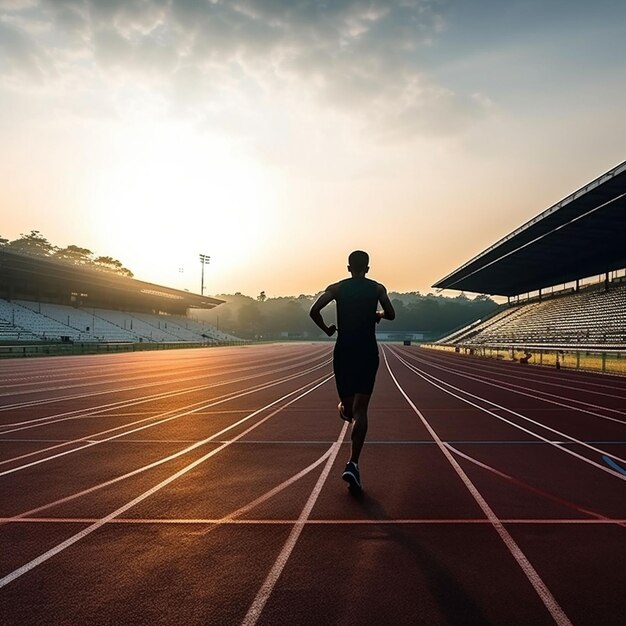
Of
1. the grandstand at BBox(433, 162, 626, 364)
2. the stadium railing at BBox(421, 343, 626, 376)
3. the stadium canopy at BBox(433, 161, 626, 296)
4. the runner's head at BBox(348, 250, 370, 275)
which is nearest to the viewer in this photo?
the runner's head at BBox(348, 250, 370, 275)

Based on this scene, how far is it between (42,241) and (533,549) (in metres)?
107

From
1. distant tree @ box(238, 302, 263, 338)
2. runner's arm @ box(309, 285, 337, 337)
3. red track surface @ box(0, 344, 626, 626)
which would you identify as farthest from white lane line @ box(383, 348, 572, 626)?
distant tree @ box(238, 302, 263, 338)

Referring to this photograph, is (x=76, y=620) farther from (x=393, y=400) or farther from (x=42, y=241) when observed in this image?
(x=42, y=241)

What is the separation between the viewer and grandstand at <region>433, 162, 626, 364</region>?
28.1 metres

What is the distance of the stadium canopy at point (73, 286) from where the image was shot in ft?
158

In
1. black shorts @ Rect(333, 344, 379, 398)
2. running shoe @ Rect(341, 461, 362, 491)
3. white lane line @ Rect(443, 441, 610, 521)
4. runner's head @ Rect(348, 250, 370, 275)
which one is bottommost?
white lane line @ Rect(443, 441, 610, 521)

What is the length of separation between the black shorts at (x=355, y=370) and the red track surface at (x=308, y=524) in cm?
102

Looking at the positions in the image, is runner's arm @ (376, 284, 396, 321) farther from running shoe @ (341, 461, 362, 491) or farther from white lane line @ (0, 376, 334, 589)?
white lane line @ (0, 376, 334, 589)

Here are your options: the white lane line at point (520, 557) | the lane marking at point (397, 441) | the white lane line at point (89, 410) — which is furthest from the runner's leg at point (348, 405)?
the white lane line at point (89, 410)

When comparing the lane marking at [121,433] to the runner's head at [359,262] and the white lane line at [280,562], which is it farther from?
the runner's head at [359,262]

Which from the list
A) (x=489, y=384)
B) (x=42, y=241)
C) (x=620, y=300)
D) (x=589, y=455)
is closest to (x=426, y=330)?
(x=42, y=241)

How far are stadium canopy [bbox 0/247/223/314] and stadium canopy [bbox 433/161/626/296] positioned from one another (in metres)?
38.1

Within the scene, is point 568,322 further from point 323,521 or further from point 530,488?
point 323,521

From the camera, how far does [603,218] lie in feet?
99.0
